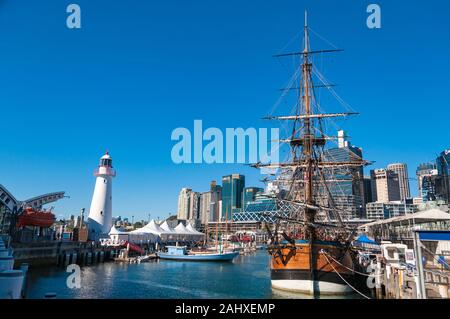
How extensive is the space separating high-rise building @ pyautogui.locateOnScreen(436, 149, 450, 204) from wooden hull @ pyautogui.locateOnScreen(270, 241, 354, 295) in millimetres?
83695

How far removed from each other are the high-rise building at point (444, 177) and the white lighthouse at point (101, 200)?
301ft

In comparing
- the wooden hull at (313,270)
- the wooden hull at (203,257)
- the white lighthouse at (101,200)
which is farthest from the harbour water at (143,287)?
the wooden hull at (203,257)

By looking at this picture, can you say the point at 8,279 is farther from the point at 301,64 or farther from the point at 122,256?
the point at 122,256

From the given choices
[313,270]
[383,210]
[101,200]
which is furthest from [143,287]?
[383,210]

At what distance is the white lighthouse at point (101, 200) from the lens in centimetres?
5719

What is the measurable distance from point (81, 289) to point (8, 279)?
20.5 m

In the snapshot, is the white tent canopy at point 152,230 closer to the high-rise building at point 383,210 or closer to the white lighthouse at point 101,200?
the white lighthouse at point 101,200

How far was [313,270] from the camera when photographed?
24.3m

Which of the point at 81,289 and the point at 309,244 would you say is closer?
the point at 309,244

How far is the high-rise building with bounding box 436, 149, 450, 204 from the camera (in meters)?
91.6

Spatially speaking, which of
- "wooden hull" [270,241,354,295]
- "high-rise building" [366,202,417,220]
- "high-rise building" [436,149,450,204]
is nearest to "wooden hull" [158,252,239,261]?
"wooden hull" [270,241,354,295]
